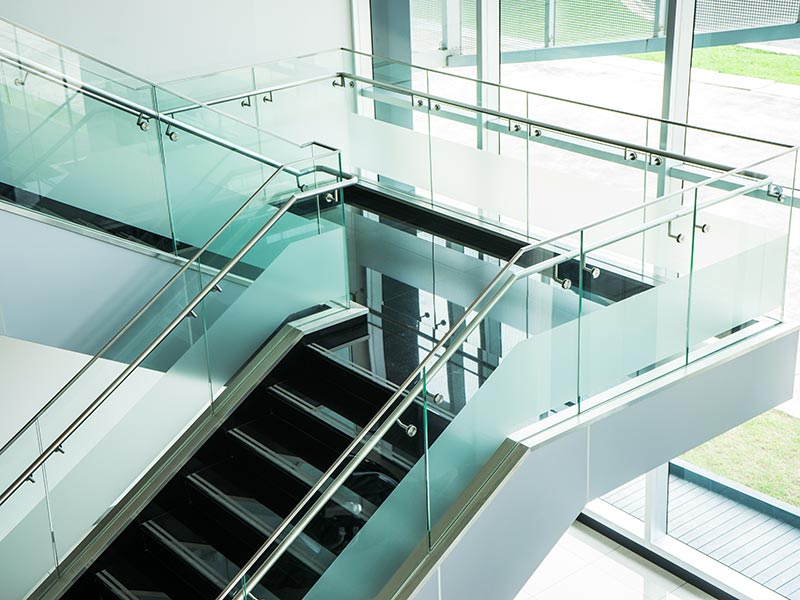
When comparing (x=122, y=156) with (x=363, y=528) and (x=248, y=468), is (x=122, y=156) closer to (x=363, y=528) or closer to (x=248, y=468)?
(x=248, y=468)

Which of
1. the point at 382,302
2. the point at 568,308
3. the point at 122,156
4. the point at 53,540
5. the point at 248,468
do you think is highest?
the point at 122,156

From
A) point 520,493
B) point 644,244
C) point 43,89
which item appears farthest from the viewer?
point 43,89

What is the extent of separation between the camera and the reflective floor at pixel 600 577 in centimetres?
828

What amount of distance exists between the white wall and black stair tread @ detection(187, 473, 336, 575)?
480 centimetres

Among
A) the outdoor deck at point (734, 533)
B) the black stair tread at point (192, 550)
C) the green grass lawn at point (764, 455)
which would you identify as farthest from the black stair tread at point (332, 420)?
the outdoor deck at point (734, 533)

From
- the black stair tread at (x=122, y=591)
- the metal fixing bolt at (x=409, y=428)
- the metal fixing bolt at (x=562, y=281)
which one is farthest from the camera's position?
the black stair tread at (x=122, y=591)

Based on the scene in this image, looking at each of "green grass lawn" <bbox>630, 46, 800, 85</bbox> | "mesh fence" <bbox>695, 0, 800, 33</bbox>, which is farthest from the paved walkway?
"mesh fence" <bbox>695, 0, 800, 33</bbox>

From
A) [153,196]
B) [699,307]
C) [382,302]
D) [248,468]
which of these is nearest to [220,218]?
[153,196]

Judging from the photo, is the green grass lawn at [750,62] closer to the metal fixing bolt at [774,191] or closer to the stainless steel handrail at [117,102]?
the metal fixing bolt at [774,191]

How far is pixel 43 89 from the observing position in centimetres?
585

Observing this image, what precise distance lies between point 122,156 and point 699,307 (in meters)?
3.57

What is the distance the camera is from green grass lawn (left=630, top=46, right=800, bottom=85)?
6.77 meters

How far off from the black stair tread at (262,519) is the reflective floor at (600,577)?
12.9ft

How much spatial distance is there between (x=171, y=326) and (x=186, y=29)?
4.65 metres
